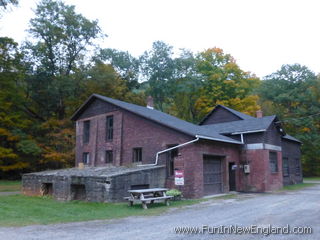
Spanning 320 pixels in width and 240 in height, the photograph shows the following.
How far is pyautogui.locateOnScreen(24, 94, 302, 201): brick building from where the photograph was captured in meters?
17.0

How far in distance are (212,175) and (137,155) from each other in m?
5.16

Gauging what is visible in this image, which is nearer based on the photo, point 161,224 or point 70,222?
point 161,224

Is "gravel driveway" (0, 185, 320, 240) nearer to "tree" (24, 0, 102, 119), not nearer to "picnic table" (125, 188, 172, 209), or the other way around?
"picnic table" (125, 188, 172, 209)

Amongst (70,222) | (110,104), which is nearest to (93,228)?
(70,222)

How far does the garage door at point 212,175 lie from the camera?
18031 mm

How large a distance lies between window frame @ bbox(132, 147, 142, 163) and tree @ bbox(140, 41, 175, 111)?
80.1ft

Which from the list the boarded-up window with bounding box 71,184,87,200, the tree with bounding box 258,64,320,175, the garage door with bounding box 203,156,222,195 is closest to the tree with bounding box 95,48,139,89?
the tree with bounding box 258,64,320,175

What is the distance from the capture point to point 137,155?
20250mm

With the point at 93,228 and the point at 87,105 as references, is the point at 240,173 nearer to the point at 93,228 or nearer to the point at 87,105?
the point at 87,105

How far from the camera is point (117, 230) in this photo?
848 cm

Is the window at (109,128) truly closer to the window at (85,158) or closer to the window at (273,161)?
the window at (85,158)

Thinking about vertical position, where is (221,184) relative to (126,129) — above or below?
below

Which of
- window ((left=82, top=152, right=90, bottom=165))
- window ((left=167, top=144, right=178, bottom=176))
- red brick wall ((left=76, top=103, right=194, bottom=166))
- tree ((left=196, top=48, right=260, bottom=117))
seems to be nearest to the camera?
window ((left=167, top=144, right=178, bottom=176))

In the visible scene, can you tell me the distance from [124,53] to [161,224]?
39458 mm
